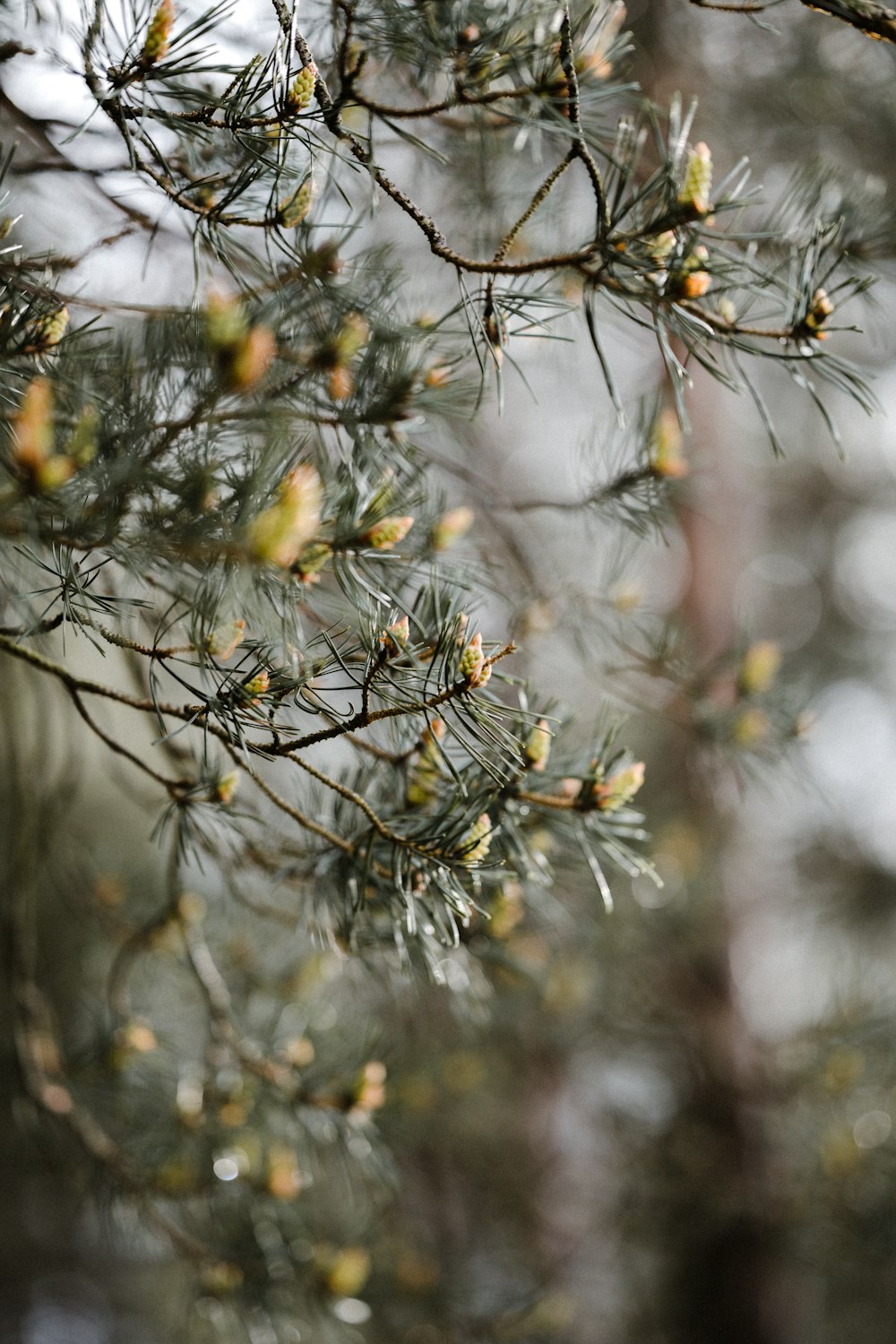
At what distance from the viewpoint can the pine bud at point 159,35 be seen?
0.49 m

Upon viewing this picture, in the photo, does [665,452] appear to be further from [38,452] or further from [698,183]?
[38,452]

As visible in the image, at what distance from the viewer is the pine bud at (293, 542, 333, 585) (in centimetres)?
50

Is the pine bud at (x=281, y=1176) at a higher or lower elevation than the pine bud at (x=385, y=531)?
lower

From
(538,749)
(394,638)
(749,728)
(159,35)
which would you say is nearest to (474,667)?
(394,638)

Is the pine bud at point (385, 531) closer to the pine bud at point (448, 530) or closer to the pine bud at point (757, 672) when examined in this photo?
the pine bud at point (448, 530)

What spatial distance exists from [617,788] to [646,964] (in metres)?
1.23

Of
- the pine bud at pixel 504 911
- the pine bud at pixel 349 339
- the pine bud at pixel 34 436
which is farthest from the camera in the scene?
the pine bud at pixel 504 911

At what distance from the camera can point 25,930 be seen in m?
0.94

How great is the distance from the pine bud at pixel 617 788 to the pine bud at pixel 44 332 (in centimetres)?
46

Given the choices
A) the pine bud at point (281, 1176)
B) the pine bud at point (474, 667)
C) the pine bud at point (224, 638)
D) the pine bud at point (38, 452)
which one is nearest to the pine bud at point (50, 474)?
the pine bud at point (38, 452)

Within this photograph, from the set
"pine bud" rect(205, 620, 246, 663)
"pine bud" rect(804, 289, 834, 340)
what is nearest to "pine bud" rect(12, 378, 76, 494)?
"pine bud" rect(205, 620, 246, 663)

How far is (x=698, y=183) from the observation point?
491mm

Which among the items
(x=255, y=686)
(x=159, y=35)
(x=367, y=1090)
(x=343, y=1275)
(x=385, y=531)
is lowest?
(x=343, y=1275)

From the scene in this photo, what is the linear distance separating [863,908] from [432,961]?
1557 mm
